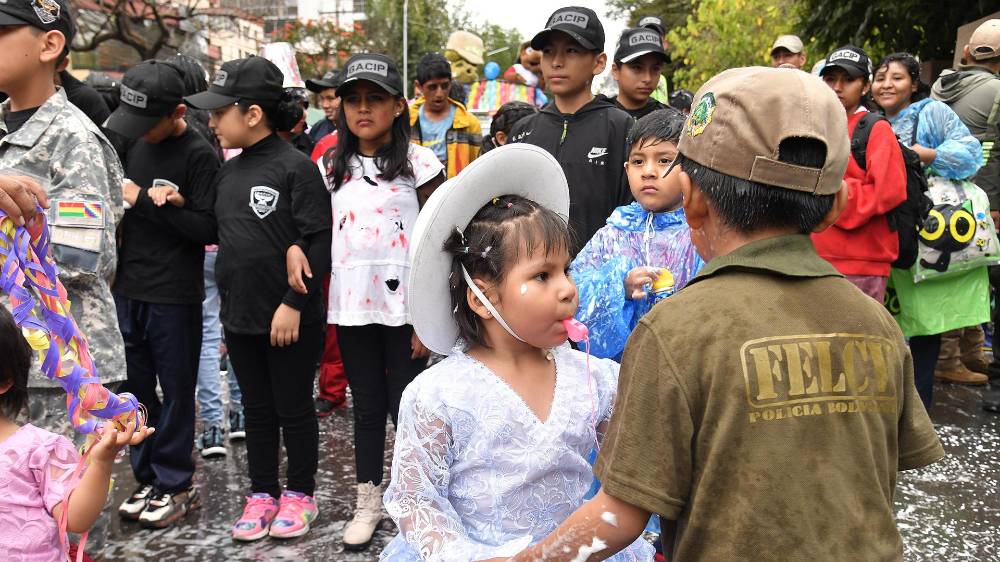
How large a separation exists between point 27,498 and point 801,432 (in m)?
1.85

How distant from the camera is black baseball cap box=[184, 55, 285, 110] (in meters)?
3.53

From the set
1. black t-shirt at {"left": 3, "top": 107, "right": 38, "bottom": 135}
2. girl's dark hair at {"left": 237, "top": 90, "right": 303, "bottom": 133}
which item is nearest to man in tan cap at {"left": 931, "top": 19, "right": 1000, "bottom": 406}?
girl's dark hair at {"left": 237, "top": 90, "right": 303, "bottom": 133}

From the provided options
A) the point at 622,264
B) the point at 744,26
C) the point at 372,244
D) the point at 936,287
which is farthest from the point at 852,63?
the point at 744,26

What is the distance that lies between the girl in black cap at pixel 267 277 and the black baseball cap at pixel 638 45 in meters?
1.94

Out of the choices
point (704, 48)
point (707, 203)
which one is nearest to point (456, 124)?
point (707, 203)

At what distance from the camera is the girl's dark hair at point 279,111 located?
11.7ft

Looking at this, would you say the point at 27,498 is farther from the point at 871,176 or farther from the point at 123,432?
the point at 871,176

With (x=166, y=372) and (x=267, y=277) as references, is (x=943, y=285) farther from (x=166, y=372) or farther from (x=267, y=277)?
(x=166, y=372)

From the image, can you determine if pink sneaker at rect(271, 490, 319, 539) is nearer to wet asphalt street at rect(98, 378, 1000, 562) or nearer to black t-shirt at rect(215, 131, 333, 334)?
wet asphalt street at rect(98, 378, 1000, 562)

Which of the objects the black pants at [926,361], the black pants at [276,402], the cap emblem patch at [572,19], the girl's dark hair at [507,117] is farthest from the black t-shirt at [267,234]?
the black pants at [926,361]

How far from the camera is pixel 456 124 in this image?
6.47m

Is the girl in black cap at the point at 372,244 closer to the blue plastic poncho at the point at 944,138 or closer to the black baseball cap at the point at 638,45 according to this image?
the black baseball cap at the point at 638,45

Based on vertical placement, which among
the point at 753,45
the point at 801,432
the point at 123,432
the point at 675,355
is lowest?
Result: the point at 123,432

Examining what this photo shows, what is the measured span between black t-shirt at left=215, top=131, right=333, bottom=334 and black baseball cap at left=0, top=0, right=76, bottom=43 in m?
0.89
